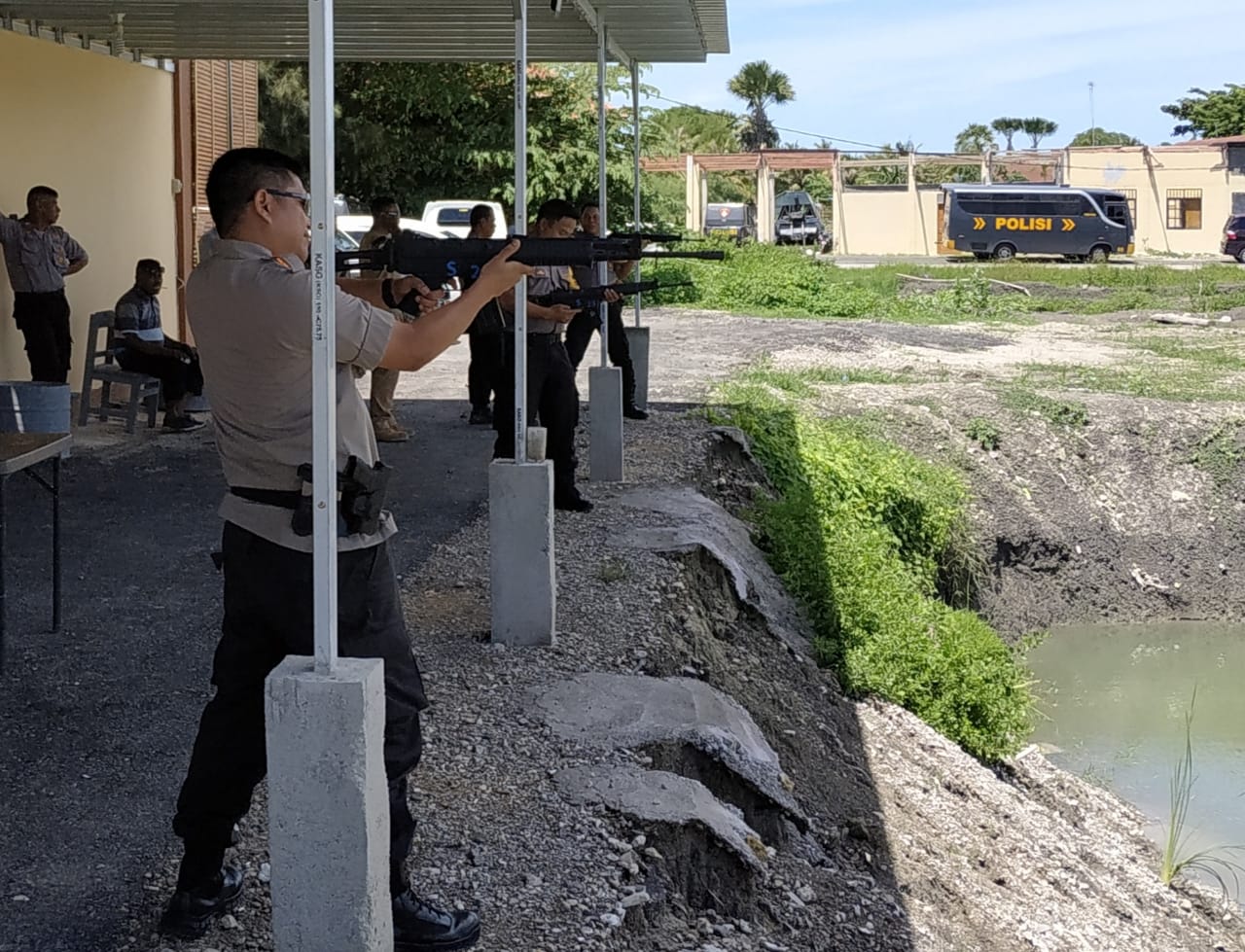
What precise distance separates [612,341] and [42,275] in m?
4.26

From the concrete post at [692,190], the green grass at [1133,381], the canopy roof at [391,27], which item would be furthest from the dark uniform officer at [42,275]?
the concrete post at [692,190]

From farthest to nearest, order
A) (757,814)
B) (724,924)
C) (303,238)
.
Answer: (757,814) → (724,924) → (303,238)

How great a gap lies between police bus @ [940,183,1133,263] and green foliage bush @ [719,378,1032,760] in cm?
2944

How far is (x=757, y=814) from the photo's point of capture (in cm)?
573

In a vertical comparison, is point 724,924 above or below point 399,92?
below

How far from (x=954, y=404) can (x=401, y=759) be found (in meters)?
12.9

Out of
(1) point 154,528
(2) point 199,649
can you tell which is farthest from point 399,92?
(2) point 199,649

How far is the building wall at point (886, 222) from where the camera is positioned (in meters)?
49.5

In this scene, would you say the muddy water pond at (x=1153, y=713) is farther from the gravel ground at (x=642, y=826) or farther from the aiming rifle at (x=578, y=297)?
the aiming rifle at (x=578, y=297)

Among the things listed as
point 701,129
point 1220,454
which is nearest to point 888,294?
point 1220,454

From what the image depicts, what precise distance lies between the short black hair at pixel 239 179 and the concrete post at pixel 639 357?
30.0 ft

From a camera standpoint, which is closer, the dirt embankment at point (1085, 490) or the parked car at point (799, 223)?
the dirt embankment at point (1085, 490)

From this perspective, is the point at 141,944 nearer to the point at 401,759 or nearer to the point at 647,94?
the point at 401,759

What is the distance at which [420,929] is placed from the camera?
3.75m
